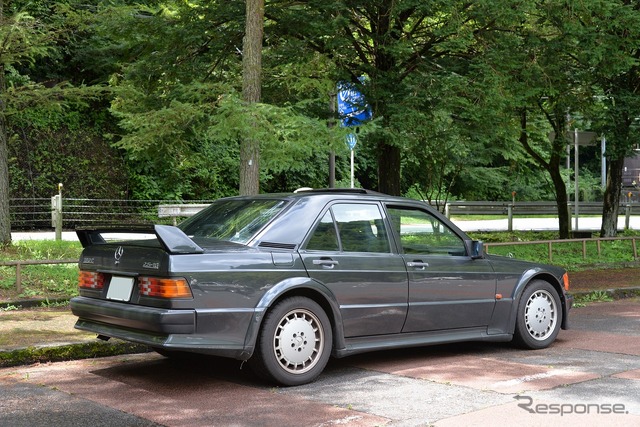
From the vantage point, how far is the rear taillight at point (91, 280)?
6668 millimetres

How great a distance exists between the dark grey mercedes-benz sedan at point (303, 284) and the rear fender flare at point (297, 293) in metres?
0.01

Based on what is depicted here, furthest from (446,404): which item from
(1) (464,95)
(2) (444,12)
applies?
(2) (444,12)

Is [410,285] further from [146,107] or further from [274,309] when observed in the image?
[146,107]

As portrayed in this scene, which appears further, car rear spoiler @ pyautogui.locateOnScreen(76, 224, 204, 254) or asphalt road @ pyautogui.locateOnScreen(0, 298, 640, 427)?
car rear spoiler @ pyautogui.locateOnScreen(76, 224, 204, 254)

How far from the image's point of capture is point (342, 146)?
39.6ft

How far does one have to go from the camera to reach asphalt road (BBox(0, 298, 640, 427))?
17.7 feet

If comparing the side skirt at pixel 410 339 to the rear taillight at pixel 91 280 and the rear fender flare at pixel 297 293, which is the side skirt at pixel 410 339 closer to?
the rear fender flare at pixel 297 293

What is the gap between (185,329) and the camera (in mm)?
5910

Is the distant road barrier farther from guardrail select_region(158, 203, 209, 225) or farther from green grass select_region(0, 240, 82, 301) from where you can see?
green grass select_region(0, 240, 82, 301)

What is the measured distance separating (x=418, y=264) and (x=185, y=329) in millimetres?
2382

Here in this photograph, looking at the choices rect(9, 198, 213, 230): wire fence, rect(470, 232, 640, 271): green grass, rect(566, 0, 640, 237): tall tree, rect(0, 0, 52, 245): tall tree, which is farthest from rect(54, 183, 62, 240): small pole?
rect(566, 0, 640, 237): tall tree

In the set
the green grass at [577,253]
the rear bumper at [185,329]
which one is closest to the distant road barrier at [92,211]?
the green grass at [577,253]

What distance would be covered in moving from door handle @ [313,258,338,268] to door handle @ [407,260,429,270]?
864 millimetres

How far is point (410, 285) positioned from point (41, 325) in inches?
164
